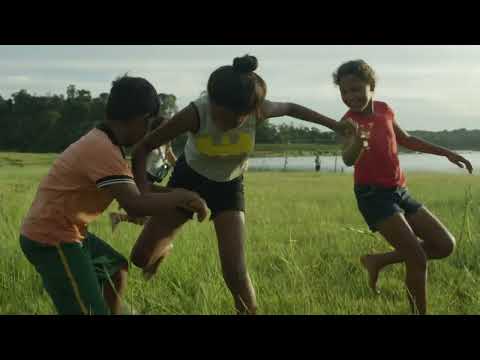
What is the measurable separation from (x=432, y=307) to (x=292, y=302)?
3.07ft

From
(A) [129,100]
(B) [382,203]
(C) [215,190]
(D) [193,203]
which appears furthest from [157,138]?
(B) [382,203]

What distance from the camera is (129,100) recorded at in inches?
94.1

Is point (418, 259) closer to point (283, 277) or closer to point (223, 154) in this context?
point (283, 277)

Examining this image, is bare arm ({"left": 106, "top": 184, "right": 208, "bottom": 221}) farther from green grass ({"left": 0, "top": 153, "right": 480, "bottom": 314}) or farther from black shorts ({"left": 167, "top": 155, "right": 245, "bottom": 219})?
green grass ({"left": 0, "top": 153, "right": 480, "bottom": 314})

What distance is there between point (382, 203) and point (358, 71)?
874 mm

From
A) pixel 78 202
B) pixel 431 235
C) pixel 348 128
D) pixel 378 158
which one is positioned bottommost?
pixel 431 235

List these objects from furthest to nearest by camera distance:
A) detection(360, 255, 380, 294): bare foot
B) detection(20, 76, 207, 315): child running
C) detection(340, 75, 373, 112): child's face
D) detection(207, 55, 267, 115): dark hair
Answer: detection(360, 255, 380, 294): bare foot, detection(340, 75, 373, 112): child's face, detection(207, 55, 267, 115): dark hair, detection(20, 76, 207, 315): child running

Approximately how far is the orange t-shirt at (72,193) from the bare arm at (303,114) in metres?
1.02

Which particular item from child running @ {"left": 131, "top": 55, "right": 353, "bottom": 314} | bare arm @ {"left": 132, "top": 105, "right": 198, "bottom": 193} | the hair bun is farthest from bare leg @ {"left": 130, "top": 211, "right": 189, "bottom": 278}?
the hair bun

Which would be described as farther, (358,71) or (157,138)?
(358,71)

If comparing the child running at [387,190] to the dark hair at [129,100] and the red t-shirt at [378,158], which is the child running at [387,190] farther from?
the dark hair at [129,100]

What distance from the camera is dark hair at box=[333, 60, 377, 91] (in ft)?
10.4

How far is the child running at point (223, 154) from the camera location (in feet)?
8.65

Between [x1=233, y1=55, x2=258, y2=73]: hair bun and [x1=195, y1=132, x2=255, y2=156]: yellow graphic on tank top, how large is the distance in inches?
15.3
